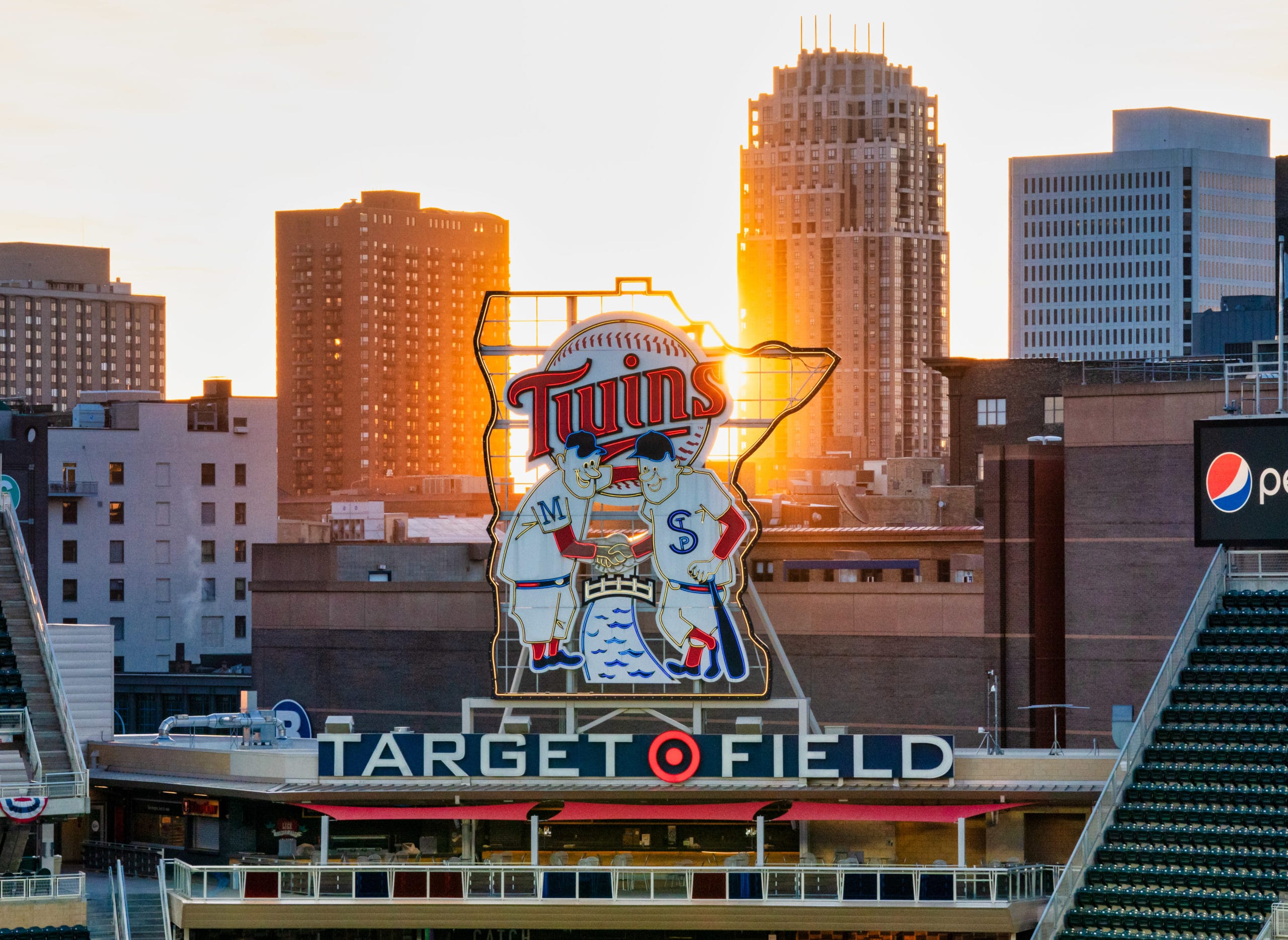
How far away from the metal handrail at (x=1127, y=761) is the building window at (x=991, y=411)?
151 feet

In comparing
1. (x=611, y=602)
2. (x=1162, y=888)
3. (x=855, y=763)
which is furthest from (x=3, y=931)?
(x=1162, y=888)

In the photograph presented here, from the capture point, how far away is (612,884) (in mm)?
53531

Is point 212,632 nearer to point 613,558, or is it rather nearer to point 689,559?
point 613,558

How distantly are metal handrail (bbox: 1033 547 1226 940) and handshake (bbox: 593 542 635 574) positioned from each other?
13.2 meters

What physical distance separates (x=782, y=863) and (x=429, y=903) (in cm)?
900

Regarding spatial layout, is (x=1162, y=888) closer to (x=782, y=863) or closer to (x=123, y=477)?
(x=782, y=863)

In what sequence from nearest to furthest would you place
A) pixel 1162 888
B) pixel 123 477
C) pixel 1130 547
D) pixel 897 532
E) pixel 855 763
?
pixel 1162 888 < pixel 855 763 < pixel 1130 547 < pixel 897 532 < pixel 123 477

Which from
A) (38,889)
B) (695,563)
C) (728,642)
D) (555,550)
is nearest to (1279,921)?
(728,642)

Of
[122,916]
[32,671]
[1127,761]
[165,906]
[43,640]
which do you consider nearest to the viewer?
[1127,761]

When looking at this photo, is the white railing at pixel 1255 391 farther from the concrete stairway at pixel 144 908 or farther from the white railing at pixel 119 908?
the white railing at pixel 119 908

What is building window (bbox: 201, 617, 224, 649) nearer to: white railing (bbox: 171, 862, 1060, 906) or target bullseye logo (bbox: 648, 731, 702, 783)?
white railing (bbox: 171, 862, 1060, 906)

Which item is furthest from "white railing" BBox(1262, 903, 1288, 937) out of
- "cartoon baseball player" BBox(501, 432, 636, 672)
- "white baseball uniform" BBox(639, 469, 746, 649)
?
"cartoon baseball player" BBox(501, 432, 636, 672)

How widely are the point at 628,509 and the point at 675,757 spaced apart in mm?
6572

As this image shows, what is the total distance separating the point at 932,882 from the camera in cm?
5306
